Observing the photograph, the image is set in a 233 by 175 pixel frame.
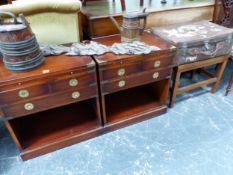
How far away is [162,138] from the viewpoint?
1.48 m

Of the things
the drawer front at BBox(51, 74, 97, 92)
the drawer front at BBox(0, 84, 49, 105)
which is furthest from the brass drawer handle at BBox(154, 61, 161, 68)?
the drawer front at BBox(0, 84, 49, 105)

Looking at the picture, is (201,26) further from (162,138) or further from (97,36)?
(162,138)

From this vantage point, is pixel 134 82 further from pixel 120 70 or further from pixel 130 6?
pixel 130 6

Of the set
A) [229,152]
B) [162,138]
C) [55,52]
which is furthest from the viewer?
[162,138]

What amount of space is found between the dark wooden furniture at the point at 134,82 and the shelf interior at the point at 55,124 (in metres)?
0.17

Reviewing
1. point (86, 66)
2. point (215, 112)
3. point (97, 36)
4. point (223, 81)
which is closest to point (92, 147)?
point (86, 66)

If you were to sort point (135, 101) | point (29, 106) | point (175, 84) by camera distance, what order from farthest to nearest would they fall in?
point (135, 101) → point (175, 84) → point (29, 106)

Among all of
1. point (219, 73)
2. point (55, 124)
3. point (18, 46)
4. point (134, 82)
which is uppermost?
point (18, 46)

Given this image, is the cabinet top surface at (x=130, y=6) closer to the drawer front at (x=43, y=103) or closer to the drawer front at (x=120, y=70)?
the drawer front at (x=120, y=70)

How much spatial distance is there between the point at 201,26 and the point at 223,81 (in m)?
0.74

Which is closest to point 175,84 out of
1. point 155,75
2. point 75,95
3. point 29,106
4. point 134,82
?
point 155,75

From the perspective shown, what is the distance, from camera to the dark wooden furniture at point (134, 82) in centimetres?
124

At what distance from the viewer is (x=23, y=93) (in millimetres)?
1063

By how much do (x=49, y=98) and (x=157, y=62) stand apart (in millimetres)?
757
